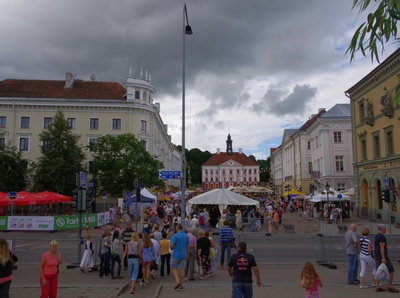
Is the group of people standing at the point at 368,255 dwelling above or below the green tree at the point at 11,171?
below

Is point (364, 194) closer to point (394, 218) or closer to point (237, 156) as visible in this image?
point (394, 218)

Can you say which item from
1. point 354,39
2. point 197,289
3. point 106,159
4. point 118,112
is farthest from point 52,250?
point 118,112

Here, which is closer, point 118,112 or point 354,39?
point 354,39

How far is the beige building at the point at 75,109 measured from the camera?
53250mm

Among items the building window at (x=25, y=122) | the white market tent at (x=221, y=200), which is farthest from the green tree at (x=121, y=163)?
the white market tent at (x=221, y=200)

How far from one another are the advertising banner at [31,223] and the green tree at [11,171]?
58.2ft

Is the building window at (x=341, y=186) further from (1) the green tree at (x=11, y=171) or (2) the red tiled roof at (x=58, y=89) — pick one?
(1) the green tree at (x=11, y=171)

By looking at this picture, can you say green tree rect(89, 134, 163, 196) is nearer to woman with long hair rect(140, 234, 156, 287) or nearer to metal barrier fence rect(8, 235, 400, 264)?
metal barrier fence rect(8, 235, 400, 264)

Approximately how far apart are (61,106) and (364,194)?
40991 millimetres

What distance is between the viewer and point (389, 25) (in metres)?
4.82

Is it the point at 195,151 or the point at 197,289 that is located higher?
the point at 195,151

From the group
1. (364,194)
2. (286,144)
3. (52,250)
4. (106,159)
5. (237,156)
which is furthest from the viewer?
(237,156)

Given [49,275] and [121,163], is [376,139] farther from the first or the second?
[49,275]

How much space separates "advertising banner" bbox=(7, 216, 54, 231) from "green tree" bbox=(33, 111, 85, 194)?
17194mm
